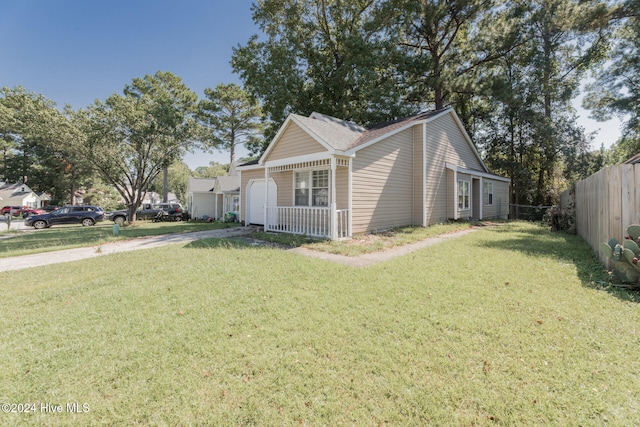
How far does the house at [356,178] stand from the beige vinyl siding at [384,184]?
37 mm

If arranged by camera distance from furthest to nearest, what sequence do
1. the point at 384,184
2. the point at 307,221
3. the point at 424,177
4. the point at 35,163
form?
the point at 35,163
the point at 424,177
the point at 384,184
the point at 307,221

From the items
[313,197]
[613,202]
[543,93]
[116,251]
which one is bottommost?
[116,251]

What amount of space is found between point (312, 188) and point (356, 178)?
2.01 meters

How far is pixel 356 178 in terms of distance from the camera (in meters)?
9.83

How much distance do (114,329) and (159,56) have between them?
1882cm

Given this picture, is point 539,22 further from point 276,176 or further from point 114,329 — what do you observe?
point 114,329

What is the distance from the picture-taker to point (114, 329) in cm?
342

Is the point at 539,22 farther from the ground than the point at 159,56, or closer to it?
farther from the ground

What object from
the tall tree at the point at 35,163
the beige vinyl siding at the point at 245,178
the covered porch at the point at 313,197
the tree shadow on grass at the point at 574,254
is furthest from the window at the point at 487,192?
the tall tree at the point at 35,163

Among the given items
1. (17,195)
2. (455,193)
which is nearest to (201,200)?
(455,193)

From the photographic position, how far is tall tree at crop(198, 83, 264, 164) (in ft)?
98.2

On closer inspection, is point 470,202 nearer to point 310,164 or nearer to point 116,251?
point 310,164

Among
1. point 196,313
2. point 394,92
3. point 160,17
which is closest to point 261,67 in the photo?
point 160,17

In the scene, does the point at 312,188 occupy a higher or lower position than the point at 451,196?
higher
